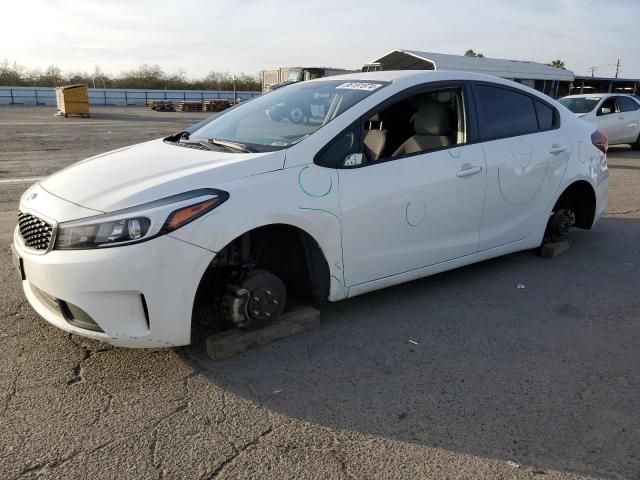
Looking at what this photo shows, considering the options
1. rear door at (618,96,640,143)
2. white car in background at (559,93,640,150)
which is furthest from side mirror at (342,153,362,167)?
rear door at (618,96,640,143)

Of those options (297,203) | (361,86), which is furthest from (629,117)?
(297,203)

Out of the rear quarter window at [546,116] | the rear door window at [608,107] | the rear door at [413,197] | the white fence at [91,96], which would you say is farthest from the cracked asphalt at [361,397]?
the white fence at [91,96]

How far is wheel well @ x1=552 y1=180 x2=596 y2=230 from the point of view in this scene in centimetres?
512

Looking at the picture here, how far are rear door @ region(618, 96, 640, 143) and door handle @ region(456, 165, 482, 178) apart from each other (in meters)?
12.1

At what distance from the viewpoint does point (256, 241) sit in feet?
11.0

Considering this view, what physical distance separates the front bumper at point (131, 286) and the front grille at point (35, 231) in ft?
0.25

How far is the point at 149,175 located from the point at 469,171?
2.24 metres

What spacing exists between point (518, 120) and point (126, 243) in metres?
3.30

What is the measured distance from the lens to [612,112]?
13805 mm

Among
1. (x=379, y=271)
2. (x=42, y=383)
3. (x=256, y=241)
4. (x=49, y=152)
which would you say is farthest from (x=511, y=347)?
(x=49, y=152)

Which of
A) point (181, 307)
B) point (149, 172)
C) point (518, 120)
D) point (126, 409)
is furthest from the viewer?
point (518, 120)

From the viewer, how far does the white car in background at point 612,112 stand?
1355 centimetres

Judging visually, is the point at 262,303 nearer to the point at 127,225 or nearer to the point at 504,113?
the point at 127,225

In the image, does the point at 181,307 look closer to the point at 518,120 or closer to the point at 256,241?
the point at 256,241
